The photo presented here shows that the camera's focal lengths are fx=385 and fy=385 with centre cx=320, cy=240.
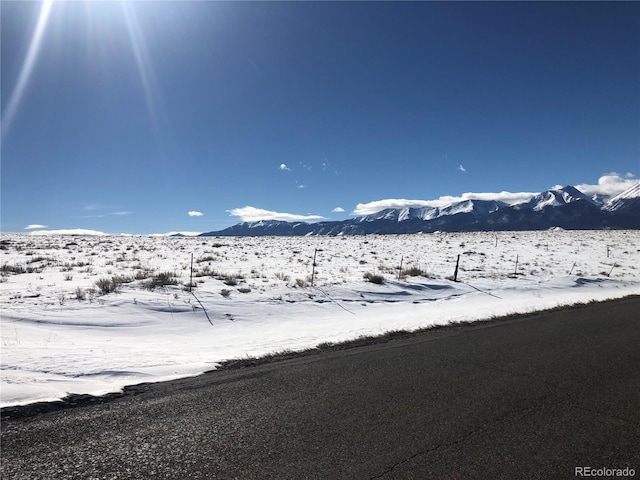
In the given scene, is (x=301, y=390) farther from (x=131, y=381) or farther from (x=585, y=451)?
(x=585, y=451)

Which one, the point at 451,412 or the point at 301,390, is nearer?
the point at 451,412

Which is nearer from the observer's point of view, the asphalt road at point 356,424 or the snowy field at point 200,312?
the asphalt road at point 356,424

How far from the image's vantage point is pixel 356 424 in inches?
160

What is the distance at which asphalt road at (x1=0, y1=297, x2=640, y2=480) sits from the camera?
3299 millimetres

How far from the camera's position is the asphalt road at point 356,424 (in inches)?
130

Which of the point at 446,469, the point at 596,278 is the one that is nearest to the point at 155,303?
the point at 446,469

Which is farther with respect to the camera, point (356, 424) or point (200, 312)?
point (200, 312)

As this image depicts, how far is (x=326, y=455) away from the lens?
11.4 ft

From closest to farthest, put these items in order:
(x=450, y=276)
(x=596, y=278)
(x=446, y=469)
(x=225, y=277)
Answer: (x=446, y=469), (x=225, y=277), (x=450, y=276), (x=596, y=278)

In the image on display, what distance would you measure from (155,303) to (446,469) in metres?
8.26

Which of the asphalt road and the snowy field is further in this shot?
the snowy field

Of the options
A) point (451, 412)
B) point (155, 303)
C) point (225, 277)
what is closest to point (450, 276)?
point (225, 277)

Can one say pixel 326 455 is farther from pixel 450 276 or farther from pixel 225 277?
pixel 450 276

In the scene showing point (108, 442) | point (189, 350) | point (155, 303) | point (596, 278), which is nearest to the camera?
point (108, 442)
